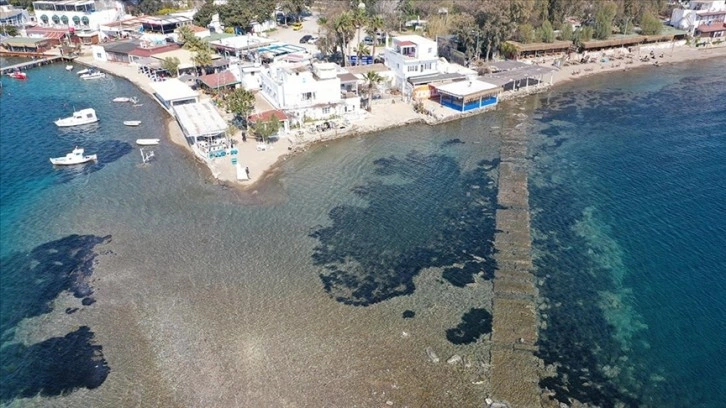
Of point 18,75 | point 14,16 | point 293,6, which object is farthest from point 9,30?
point 293,6

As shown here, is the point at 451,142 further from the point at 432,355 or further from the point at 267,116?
the point at 432,355

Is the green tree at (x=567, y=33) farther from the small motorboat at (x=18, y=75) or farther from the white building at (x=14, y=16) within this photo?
the white building at (x=14, y=16)

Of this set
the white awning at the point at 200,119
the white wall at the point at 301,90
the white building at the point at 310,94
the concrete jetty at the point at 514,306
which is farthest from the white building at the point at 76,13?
the concrete jetty at the point at 514,306

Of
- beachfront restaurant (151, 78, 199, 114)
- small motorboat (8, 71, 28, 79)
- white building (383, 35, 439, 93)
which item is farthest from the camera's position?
small motorboat (8, 71, 28, 79)

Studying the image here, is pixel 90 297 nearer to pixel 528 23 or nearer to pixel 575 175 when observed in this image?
pixel 575 175

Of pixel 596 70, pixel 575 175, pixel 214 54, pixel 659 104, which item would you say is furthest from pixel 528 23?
pixel 214 54

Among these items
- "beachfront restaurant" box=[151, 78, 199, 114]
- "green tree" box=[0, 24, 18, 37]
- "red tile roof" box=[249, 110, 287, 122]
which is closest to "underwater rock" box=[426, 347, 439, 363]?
"red tile roof" box=[249, 110, 287, 122]

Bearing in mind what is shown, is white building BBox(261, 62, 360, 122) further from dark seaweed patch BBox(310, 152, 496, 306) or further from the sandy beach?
dark seaweed patch BBox(310, 152, 496, 306)
